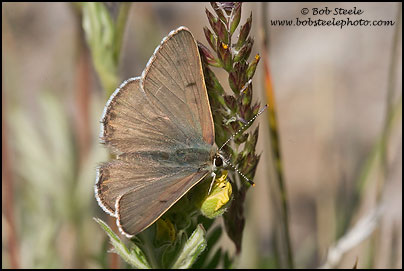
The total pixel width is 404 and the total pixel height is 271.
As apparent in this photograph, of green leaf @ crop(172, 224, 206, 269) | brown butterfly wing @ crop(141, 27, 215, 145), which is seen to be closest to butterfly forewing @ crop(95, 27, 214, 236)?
brown butterfly wing @ crop(141, 27, 215, 145)

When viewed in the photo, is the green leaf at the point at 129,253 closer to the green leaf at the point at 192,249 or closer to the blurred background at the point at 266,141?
the green leaf at the point at 192,249

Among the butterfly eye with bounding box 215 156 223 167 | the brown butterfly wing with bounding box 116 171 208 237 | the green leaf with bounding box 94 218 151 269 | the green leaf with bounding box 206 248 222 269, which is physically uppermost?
the butterfly eye with bounding box 215 156 223 167

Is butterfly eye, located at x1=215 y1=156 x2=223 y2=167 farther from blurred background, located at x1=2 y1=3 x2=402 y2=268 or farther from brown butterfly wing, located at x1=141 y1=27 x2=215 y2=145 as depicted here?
blurred background, located at x1=2 y1=3 x2=402 y2=268

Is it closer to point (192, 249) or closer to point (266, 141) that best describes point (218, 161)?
point (192, 249)

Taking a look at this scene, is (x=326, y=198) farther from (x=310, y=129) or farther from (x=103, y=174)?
(x=103, y=174)

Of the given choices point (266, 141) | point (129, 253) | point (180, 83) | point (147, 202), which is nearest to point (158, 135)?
point (180, 83)

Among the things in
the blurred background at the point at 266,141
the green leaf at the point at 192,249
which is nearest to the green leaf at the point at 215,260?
the blurred background at the point at 266,141
